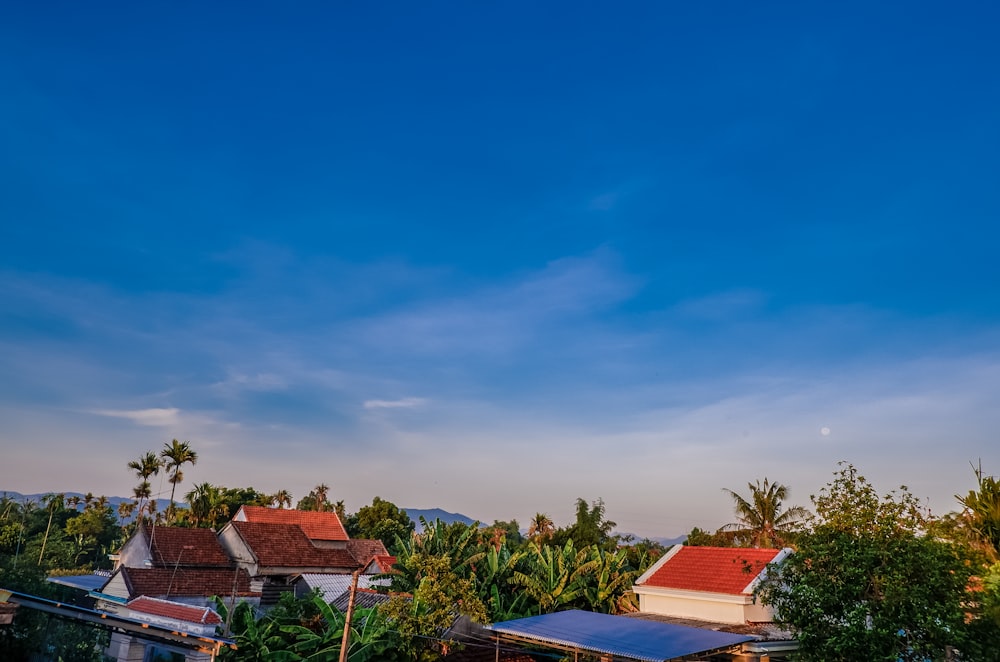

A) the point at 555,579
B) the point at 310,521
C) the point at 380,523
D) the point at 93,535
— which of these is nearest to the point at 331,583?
the point at 555,579

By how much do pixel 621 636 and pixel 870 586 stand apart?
269 inches

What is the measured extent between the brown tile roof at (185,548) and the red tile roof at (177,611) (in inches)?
464

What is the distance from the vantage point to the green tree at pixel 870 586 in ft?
45.4

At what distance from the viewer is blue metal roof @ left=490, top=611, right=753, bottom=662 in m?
16.9

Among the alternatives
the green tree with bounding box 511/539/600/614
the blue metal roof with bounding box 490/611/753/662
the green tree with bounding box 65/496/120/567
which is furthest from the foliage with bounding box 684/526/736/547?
the green tree with bounding box 65/496/120/567

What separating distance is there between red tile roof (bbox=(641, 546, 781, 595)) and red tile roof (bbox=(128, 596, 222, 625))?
18.5 meters

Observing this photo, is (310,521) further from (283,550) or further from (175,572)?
(175,572)

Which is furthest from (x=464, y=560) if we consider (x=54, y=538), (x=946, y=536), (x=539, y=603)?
(x=54, y=538)

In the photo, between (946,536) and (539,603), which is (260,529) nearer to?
(539,603)

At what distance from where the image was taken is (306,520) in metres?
→ 56.8

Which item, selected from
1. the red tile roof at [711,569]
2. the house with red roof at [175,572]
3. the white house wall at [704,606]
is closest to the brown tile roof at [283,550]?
the house with red roof at [175,572]

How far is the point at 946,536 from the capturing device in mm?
15273

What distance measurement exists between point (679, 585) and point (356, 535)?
2090 inches

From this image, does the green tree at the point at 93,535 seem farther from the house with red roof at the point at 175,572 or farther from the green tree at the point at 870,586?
the green tree at the point at 870,586
